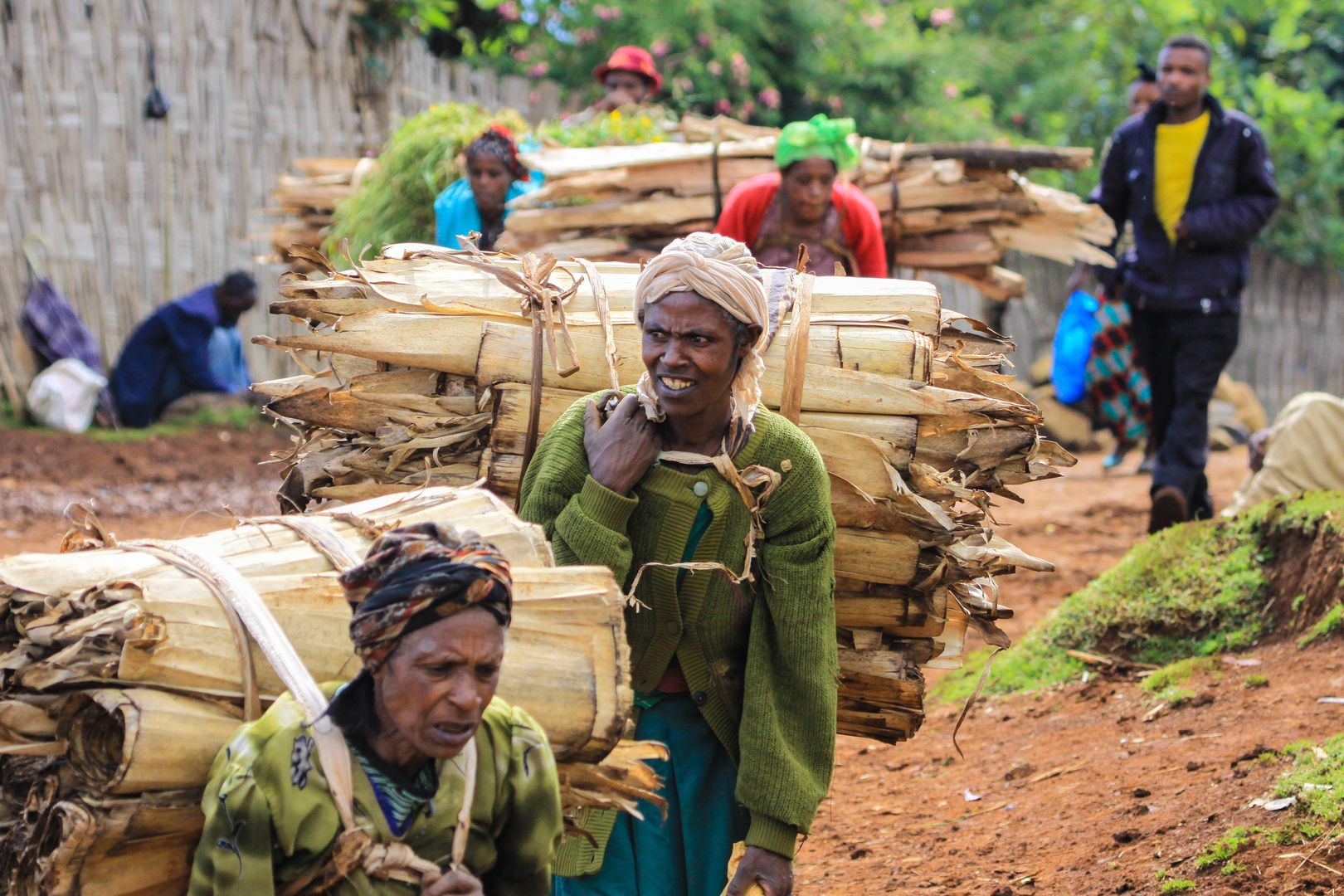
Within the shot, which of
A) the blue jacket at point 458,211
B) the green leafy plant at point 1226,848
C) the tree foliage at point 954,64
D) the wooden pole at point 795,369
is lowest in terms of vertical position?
the green leafy plant at point 1226,848

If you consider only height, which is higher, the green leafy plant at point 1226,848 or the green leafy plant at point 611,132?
the green leafy plant at point 611,132

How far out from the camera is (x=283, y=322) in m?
11.6

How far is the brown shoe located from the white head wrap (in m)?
3.84

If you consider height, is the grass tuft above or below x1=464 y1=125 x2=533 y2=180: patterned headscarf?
below

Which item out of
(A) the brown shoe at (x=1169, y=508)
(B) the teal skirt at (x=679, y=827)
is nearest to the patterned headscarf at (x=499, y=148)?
(A) the brown shoe at (x=1169, y=508)

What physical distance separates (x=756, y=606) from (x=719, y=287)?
0.62m

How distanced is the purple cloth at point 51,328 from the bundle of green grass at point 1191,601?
712 centimetres

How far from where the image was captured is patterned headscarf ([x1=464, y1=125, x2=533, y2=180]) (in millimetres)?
6312

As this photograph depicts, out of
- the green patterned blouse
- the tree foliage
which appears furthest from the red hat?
the green patterned blouse

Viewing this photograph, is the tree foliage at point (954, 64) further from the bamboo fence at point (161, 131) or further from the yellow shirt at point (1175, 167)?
the yellow shirt at point (1175, 167)

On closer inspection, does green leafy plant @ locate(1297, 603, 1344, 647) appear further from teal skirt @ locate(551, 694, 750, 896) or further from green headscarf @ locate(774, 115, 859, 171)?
teal skirt @ locate(551, 694, 750, 896)

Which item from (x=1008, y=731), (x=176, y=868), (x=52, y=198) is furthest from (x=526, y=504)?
(x=52, y=198)

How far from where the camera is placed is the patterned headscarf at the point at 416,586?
1.79m

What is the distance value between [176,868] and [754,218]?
3.87 meters
